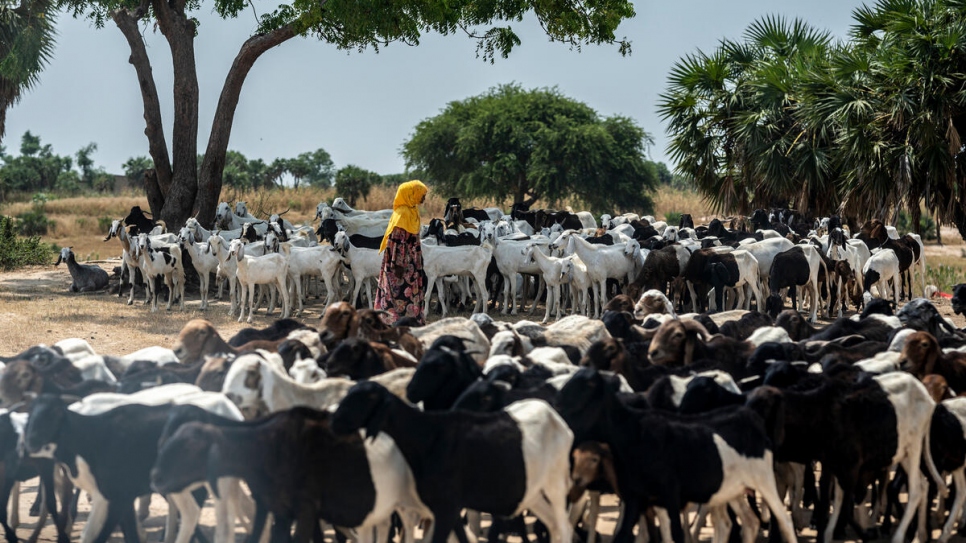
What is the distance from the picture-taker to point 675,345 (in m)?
8.02

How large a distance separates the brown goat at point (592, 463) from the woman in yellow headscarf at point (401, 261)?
6.73 m

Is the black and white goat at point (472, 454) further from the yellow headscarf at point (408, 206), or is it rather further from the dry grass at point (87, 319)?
the dry grass at point (87, 319)

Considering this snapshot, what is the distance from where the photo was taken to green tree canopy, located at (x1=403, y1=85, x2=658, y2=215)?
37.7 metres

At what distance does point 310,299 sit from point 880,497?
551 inches

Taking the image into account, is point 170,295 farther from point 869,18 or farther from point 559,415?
point 869,18

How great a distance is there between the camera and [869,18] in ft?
79.4

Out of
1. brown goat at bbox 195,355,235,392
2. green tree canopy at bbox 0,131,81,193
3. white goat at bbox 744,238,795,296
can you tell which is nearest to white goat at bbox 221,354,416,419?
brown goat at bbox 195,355,235,392

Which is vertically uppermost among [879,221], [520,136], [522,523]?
[520,136]

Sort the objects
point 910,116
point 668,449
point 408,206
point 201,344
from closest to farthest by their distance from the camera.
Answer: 1. point 668,449
2. point 201,344
3. point 408,206
4. point 910,116

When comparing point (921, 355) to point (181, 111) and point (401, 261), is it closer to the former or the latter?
point (401, 261)

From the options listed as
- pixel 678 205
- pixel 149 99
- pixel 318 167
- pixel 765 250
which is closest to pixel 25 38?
pixel 149 99

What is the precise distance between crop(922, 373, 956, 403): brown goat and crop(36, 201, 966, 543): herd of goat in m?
0.01

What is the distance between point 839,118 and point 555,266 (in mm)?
7668

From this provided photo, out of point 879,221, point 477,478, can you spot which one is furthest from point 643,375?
point 879,221
